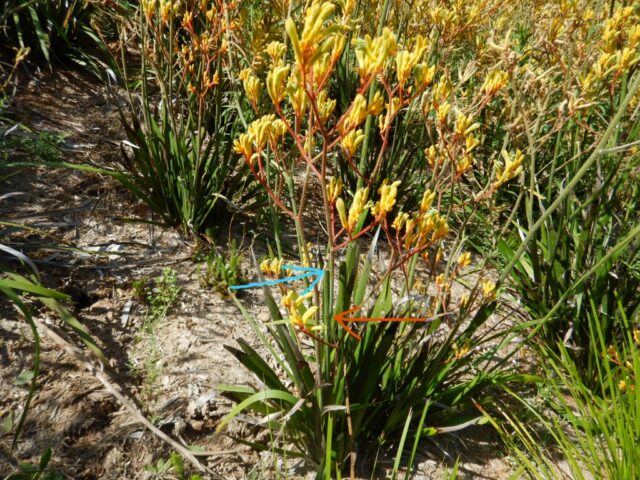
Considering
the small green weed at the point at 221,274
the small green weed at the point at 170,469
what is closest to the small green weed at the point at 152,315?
the small green weed at the point at 221,274

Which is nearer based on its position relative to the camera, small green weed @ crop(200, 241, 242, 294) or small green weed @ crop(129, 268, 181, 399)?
small green weed @ crop(129, 268, 181, 399)

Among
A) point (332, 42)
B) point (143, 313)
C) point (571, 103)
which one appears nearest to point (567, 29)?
point (571, 103)

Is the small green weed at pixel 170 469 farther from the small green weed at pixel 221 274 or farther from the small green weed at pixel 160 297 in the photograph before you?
the small green weed at pixel 221 274

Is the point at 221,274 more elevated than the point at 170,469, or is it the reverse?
the point at 221,274

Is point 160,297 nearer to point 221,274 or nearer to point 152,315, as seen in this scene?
point 152,315

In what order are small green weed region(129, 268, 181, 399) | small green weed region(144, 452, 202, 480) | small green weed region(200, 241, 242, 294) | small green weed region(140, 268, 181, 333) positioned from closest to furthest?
small green weed region(144, 452, 202, 480)
small green weed region(129, 268, 181, 399)
small green weed region(140, 268, 181, 333)
small green weed region(200, 241, 242, 294)

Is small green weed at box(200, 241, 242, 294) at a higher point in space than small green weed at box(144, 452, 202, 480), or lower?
higher

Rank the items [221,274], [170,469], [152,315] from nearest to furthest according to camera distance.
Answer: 1. [170,469]
2. [152,315]
3. [221,274]

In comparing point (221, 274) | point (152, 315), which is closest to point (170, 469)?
point (152, 315)

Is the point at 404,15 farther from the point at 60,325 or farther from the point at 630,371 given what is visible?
the point at 60,325

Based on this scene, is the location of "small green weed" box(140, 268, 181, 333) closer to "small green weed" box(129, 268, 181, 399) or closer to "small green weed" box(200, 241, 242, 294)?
"small green weed" box(129, 268, 181, 399)

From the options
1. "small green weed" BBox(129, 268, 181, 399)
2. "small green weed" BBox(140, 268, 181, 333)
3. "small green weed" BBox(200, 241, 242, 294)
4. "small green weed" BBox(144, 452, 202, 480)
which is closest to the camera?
"small green weed" BBox(144, 452, 202, 480)

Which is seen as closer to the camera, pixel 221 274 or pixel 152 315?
pixel 152 315

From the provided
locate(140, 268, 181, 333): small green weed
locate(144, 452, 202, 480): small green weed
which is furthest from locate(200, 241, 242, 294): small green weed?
locate(144, 452, 202, 480): small green weed
